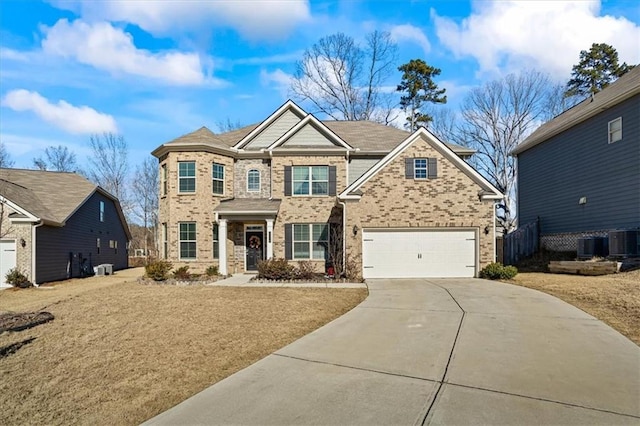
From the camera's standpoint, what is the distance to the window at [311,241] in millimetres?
19094

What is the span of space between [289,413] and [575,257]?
1832cm

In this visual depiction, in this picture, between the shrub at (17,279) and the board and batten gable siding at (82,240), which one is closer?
the shrub at (17,279)

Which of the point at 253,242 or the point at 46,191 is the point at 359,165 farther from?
the point at 46,191

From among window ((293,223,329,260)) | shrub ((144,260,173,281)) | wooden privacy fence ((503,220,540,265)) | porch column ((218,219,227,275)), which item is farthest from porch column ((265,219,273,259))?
wooden privacy fence ((503,220,540,265))

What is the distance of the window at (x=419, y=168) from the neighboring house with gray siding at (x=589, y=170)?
7353mm

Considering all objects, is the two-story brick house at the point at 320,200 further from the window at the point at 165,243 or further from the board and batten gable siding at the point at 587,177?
the board and batten gable siding at the point at 587,177

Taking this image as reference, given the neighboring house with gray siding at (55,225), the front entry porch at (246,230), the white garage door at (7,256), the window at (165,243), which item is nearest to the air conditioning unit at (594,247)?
the front entry porch at (246,230)

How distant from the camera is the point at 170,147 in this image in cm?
1911

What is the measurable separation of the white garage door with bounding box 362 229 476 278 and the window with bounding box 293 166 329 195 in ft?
11.3

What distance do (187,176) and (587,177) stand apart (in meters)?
17.3

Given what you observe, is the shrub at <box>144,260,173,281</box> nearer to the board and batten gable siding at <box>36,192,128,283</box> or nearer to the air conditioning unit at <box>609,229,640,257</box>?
the board and batten gable siding at <box>36,192,128,283</box>

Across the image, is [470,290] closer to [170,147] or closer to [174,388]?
→ [174,388]

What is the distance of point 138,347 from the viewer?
7398 millimetres

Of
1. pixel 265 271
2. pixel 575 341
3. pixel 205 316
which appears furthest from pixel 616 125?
pixel 205 316
